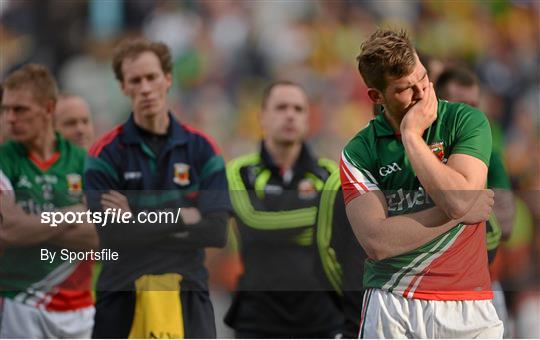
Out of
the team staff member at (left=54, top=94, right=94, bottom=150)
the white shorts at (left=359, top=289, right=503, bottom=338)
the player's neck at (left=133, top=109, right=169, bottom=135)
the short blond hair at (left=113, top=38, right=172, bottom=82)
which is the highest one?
the short blond hair at (left=113, top=38, right=172, bottom=82)

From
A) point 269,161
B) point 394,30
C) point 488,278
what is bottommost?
point 488,278

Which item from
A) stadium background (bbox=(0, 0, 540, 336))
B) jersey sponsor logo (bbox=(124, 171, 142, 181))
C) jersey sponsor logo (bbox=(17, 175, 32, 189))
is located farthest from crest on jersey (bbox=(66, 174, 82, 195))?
stadium background (bbox=(0, 0, 540, 336))

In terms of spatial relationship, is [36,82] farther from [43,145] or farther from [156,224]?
[156,224]

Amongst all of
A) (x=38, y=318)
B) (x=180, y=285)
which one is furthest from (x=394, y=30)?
(x=38, y=318)

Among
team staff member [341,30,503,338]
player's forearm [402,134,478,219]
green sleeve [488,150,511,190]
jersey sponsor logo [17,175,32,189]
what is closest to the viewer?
player's forearm [402,134,478,219]

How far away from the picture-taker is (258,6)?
1003 cm

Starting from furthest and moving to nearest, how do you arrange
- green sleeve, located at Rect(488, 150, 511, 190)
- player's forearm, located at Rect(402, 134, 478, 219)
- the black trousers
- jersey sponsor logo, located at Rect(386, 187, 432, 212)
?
green sleeve, located at Rect(488, 150, 511, 190), the black trousers, jersey sponsor logo, located at Rect(386, 187, 432, 212), player's forearm, located at Rect(402, 134, 478, 219)

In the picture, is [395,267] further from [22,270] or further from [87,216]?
[22,270]

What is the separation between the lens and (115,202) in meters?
4.02

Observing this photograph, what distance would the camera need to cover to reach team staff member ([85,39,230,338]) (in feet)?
13.1

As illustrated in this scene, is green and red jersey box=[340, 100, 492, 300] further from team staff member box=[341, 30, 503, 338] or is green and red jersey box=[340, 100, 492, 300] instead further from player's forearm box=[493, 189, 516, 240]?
player's forearm box=[493, 189, 516, 240]

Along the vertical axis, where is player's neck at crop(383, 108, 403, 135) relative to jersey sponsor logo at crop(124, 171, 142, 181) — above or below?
above

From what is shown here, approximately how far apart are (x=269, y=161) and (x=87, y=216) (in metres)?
1.34

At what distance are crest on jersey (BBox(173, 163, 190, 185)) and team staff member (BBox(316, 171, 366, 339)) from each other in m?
0.60
